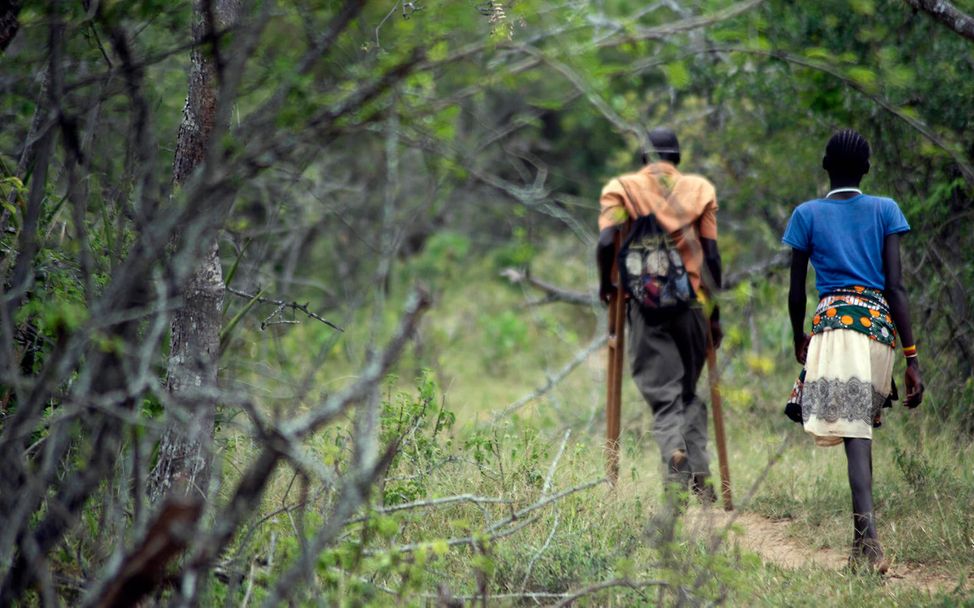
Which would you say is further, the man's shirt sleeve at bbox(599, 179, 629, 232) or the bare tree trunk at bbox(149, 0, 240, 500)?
the man's shirt sleeve at bbox(599, 179, 629, 232)

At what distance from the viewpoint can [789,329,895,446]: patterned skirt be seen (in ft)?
13.8

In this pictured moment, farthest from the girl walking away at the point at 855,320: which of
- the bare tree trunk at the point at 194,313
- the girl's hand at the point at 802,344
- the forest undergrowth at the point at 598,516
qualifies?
the bare tree trunk at the point at 194,313

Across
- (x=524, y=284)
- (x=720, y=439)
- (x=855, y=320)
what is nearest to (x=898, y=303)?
(x=855, y=320)

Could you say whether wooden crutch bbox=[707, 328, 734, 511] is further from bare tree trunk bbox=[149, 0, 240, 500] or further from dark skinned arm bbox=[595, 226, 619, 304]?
bare tree trunk bbox=[149, 0, 240, 500]

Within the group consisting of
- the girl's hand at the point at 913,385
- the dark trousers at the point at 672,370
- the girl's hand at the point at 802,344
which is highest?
the girl's hand at the point at 802,344

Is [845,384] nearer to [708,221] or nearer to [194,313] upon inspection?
[708,221]

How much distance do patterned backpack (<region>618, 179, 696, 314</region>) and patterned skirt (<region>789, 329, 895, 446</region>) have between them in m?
1.12

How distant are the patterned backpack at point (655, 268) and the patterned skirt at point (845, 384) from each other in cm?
112

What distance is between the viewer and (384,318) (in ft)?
39.1

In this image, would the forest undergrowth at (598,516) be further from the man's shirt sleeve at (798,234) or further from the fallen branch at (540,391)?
the man's shirt sleeve at (798,234)

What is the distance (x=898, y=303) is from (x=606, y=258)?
1.77 meters

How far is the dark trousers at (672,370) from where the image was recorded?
18.3ft

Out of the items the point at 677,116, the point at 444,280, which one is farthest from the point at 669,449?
the point at 444,280

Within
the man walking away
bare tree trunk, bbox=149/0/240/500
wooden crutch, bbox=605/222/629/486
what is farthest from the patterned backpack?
bare tree trunk, bbox=149/0/240/500
